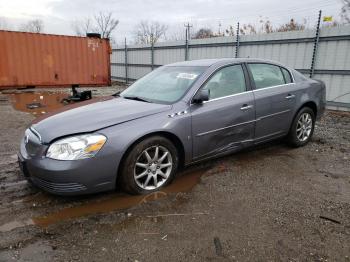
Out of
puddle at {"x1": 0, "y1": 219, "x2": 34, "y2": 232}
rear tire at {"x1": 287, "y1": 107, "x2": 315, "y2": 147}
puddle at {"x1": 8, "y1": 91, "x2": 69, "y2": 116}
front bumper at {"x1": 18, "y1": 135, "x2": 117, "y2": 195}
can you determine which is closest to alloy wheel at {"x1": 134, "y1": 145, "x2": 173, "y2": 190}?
front bumper at {"x1": 18, "y1": 135, "x2": 117, "y2": 195}

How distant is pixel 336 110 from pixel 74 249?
8.92m

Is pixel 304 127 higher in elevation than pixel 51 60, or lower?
lower

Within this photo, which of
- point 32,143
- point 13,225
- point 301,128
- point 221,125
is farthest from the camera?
point 301,128

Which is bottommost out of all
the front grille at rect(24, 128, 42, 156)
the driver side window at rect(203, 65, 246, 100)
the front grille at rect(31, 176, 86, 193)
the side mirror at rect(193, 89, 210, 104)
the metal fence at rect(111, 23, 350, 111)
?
the front grille at rect(31, 176, 86, 193)

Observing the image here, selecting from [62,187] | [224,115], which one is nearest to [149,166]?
[62,187]

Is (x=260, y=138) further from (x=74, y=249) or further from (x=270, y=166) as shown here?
(x=74, y=249)

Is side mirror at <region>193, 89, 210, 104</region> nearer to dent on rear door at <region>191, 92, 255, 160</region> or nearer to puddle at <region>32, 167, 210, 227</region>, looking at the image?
dent on rear door at <region>191, 92, 255, 160</region>

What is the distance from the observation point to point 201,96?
341 centimetres

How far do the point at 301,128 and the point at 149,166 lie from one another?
3030 millimetres

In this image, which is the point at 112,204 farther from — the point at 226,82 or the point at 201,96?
the point at 226,82

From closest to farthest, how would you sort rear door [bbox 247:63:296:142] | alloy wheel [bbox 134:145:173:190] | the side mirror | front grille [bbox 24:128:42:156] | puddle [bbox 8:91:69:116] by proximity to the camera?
1. front grille [bbox 24:128:42:156]
2. alloy wheel [bbox 134:145:173:190]
3. the side mirror
4. rear door [bbox 247:63:296:142]
5. puddle [bbox 8:91:69:116]

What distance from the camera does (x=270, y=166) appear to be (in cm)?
416

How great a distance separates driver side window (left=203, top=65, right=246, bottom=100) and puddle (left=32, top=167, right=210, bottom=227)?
1.18 m

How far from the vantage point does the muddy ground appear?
2.30 meters
